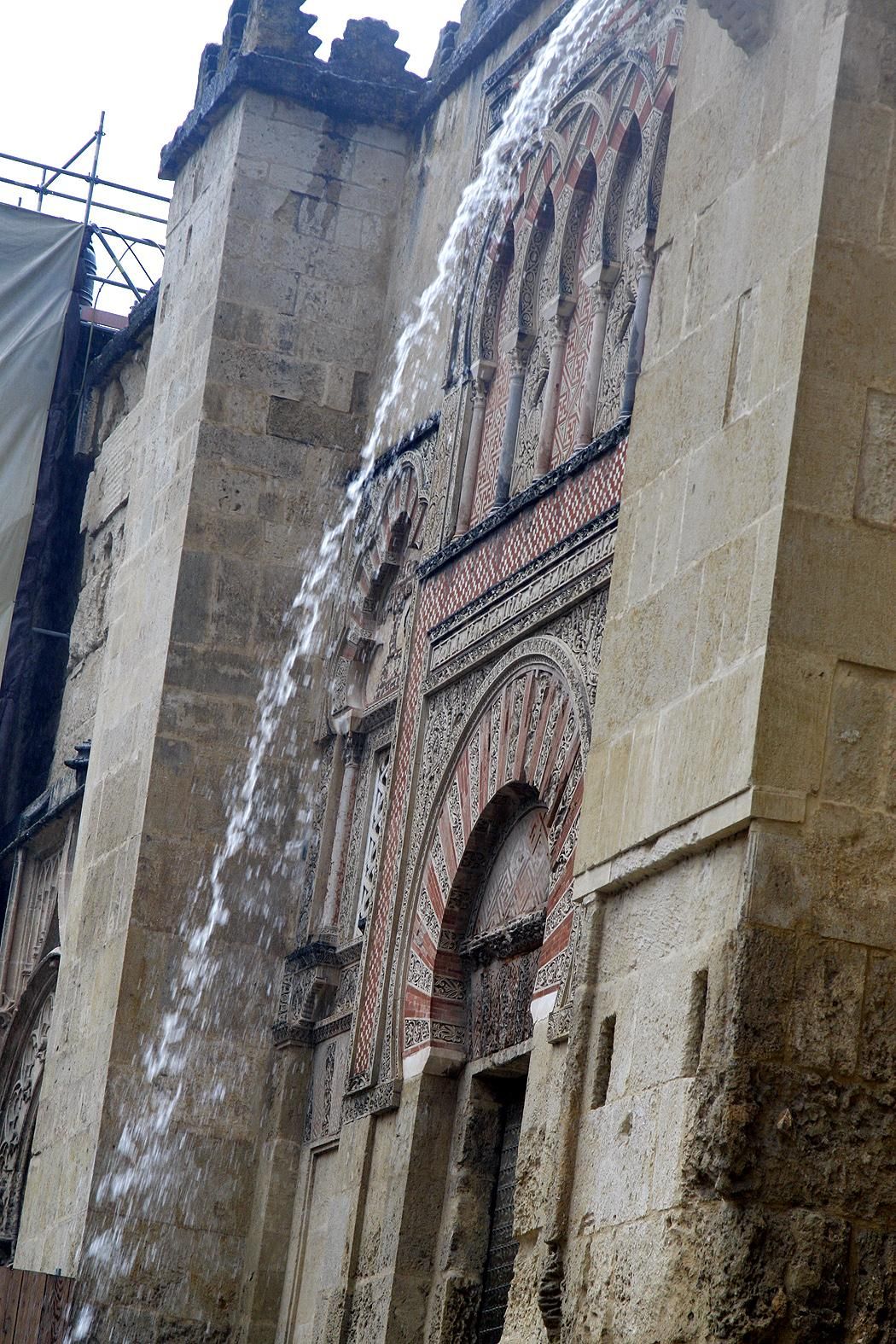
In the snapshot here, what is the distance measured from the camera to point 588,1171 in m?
3.40

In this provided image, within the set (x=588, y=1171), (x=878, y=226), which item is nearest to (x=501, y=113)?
(x=878, y=226)

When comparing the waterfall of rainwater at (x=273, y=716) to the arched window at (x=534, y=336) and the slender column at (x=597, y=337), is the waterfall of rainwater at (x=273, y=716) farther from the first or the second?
the slender column at (x=597, y=337)

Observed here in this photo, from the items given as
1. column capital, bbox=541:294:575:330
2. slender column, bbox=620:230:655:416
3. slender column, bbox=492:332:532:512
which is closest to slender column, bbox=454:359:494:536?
slender column, bbox=492:332:532:512

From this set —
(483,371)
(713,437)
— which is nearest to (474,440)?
(483,371)

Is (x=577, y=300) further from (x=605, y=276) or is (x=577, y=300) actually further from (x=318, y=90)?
(x=318, y=90)

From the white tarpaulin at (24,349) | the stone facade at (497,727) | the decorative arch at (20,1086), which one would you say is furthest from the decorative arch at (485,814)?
the white tarpaulin at (24,349)

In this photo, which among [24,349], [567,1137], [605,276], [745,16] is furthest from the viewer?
[24,349]

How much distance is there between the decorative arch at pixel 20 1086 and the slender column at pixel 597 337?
406cm

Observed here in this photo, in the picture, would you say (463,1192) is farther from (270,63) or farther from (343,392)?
(270,63)

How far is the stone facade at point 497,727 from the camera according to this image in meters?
3.15

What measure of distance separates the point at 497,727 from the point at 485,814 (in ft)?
0.73

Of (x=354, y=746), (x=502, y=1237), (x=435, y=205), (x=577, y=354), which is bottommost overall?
(x=502, y=1237)

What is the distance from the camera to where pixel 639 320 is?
5.48m

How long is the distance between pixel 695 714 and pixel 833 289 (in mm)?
639
